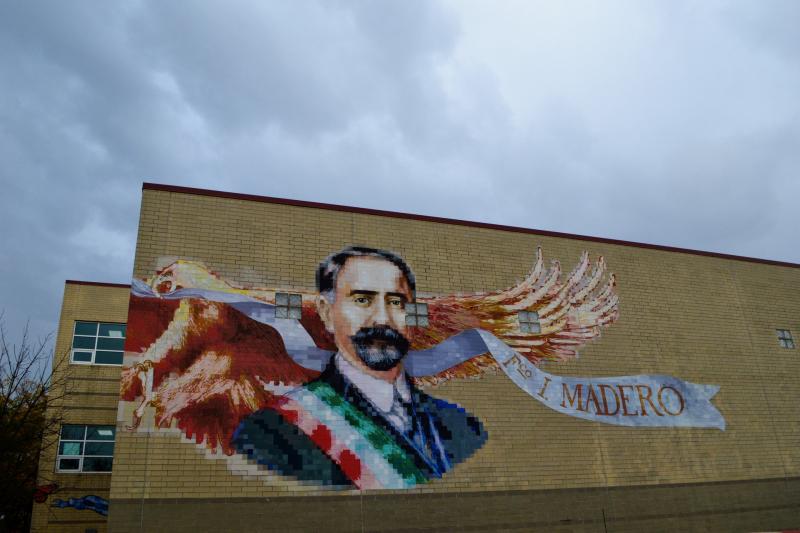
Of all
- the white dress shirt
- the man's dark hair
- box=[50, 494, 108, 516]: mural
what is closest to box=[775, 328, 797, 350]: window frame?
the man's dark hair

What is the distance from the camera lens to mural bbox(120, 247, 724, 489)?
1359 centimetres

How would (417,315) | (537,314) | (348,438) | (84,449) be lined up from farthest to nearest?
1. (84,449)
2. (537,314)
3. (417,315)
4. (348,438)

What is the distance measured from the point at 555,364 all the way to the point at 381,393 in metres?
5.28

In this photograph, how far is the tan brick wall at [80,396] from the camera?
21.0 m

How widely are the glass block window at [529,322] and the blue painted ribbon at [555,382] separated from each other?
0.86 metres

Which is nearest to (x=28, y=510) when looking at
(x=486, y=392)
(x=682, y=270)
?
(x=486, y=392)

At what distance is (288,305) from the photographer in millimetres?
14992

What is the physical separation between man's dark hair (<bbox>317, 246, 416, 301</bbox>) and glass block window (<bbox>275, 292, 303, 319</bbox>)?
66cm

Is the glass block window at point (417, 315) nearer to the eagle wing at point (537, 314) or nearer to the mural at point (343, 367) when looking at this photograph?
the mural at point (343, 367)

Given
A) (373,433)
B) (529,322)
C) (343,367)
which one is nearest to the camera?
(373,433)

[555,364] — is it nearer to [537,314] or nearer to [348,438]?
[537,314]

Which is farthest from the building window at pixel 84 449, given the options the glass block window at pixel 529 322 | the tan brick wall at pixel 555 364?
the glass block window at pixel 529 322

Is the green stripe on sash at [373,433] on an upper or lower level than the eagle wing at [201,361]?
lower

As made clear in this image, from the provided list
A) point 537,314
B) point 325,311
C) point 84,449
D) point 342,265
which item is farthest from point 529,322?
point 84,449
